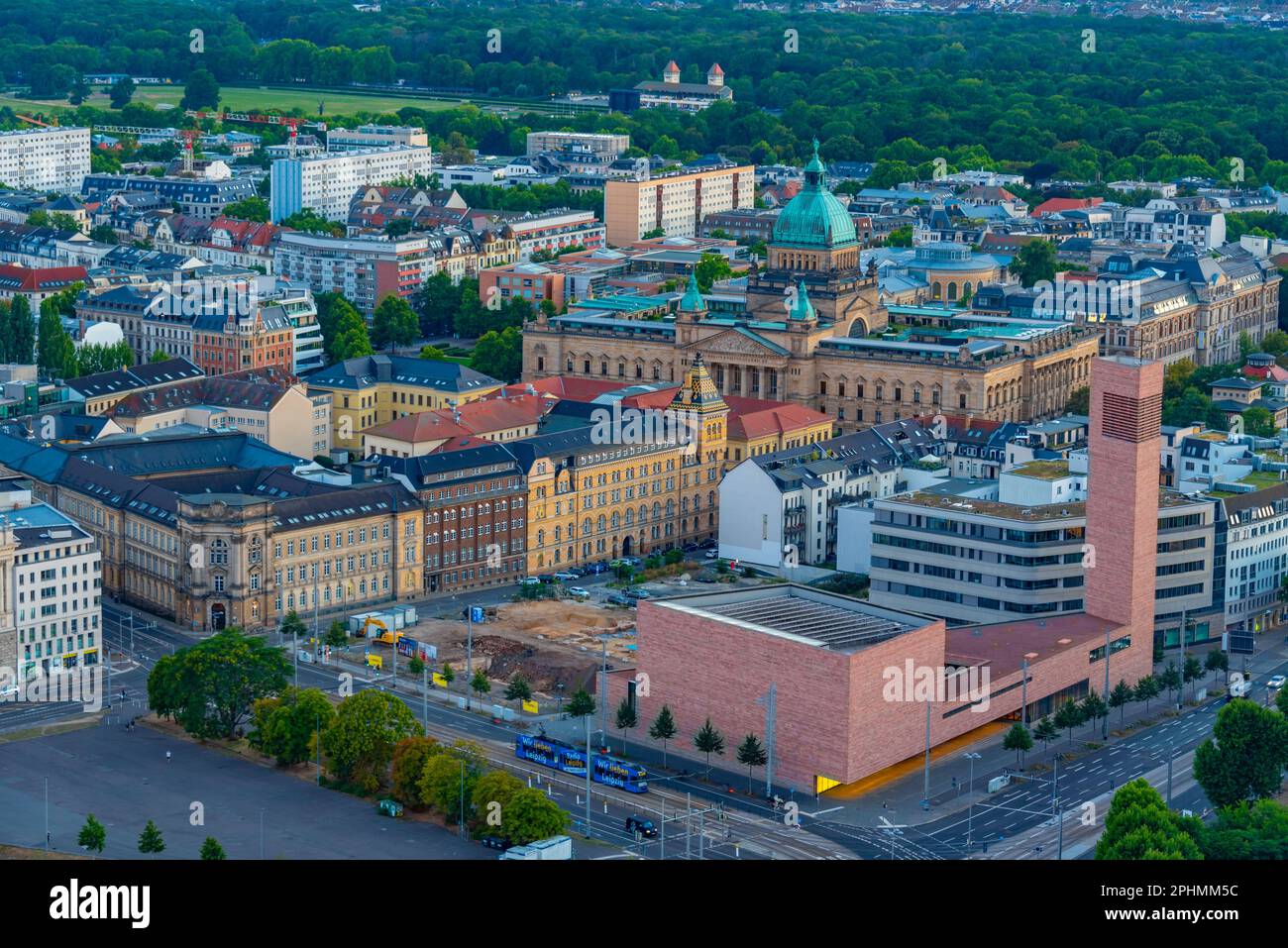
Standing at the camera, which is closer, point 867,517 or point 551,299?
Answer: point 867,517

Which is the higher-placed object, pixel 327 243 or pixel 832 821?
pixel 327 243

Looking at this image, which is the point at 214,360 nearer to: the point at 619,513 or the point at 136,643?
the point at 619,513

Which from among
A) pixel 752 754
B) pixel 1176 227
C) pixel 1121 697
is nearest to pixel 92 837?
pixel 752 754

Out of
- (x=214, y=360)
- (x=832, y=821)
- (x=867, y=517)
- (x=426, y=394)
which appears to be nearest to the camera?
(x=832, y=821)

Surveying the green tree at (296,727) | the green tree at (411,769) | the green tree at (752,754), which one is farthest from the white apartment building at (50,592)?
the green tree at (752,754)

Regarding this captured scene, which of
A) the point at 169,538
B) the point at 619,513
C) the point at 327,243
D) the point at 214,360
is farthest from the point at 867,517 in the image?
the point at 327,243

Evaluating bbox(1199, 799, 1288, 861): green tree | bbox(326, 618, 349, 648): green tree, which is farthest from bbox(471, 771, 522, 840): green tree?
bbox(326, 618, 349, 648): green tree

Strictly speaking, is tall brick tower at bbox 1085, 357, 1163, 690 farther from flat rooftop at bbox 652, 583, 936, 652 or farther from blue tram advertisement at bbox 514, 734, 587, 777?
blue tram advertisement at bbox 514, 734, 587, 777
